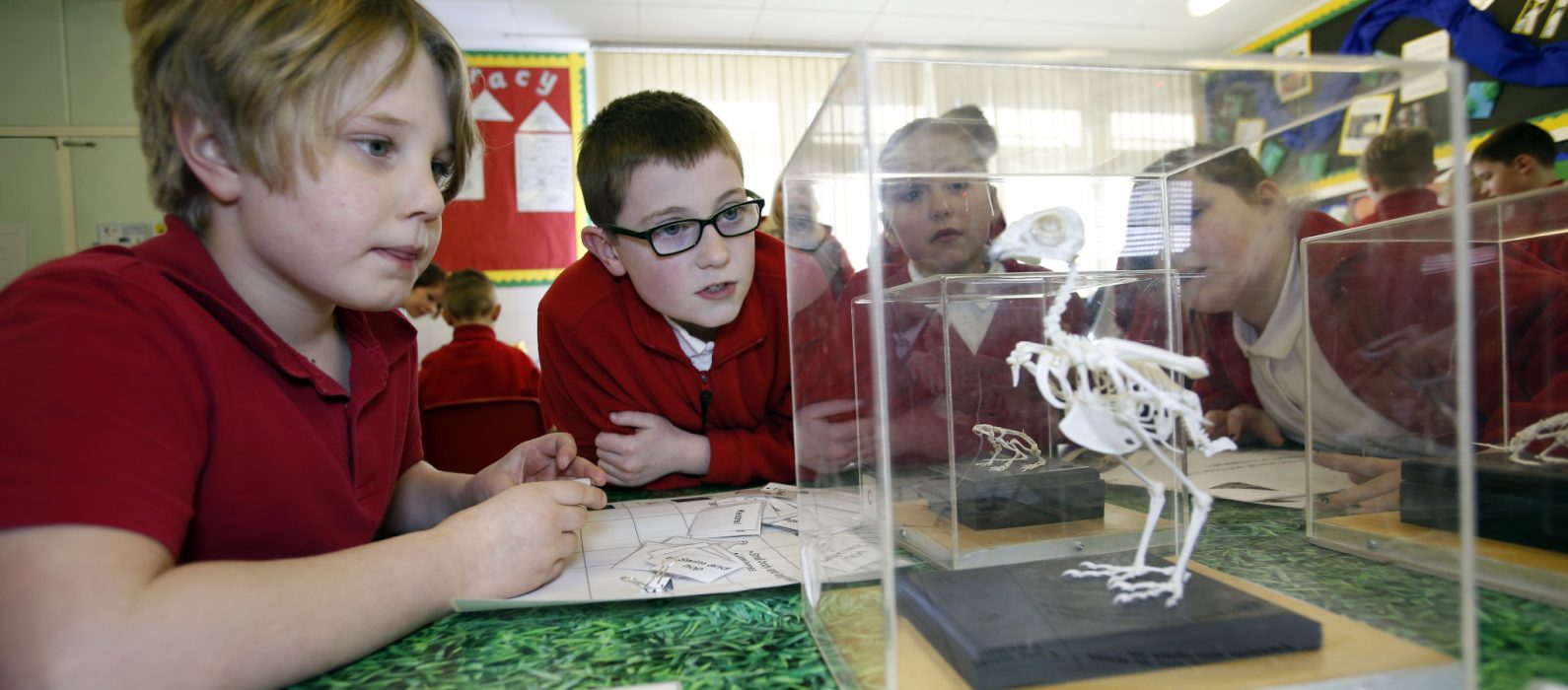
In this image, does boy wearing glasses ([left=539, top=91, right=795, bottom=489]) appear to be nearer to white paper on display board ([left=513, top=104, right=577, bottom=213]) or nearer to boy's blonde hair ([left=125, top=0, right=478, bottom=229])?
boy's blonde hair ([left=125, top=0, right=478, bottom=229])

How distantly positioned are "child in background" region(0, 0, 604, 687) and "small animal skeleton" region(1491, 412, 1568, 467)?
91 cm

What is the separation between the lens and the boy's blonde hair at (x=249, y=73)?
73 centimetres

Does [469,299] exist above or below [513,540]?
above

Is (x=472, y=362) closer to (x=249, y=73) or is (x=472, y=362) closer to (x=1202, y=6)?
(x=249, y=73)

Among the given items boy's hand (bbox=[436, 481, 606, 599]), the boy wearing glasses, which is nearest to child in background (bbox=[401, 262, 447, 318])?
the boy wearing glasses

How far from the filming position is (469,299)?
3.27 meters

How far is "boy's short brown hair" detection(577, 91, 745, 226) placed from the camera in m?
1.40

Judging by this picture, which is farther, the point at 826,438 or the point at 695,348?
the point at 695,348

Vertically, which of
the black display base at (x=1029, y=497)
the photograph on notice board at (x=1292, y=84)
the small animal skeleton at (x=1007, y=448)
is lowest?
the black display base at (x=1029, y=497)

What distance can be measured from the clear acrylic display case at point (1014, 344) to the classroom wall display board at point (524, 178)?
4.11 m

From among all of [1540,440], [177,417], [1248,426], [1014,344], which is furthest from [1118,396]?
[177,417]

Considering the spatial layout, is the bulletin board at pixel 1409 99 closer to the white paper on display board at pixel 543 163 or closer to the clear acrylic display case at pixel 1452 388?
the clear acrylic display case at pixel 1452 388

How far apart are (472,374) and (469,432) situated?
0.90 meters

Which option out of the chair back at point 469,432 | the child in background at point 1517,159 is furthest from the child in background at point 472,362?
the child in background at point 1517,159
